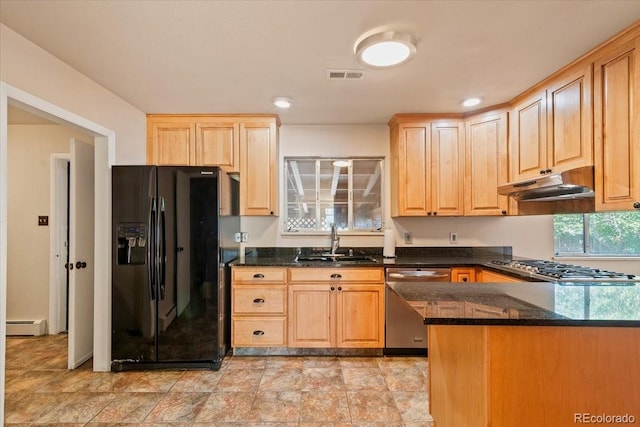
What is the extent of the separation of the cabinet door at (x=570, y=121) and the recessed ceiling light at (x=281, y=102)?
2.18 metres

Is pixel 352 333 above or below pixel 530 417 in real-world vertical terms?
below

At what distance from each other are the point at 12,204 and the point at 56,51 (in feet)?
8.25

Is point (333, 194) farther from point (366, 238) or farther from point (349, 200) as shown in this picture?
point (366, 238)

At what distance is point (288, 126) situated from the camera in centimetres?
345

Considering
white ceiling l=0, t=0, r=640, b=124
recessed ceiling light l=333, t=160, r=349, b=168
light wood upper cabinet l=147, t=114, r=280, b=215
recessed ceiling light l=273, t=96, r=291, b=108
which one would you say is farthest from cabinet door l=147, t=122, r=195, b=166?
recessed ceiling light l=333, t=160, r=349, b=168

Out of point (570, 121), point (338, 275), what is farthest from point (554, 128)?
point (338, 275)

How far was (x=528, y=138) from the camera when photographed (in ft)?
8.55

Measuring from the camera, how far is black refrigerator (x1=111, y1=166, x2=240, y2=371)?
99.3 inches

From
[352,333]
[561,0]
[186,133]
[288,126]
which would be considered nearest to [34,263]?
[186,133]

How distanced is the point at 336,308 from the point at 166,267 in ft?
5.19

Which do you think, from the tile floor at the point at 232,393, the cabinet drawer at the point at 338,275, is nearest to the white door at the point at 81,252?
the tile floor at the point at 232,393

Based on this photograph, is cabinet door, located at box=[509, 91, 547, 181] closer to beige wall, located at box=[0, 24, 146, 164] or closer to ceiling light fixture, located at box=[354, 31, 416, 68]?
ceiling light fixture, located at box=[354, 31, 416, 68]

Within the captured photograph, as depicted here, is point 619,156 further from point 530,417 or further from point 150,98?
point 150,98

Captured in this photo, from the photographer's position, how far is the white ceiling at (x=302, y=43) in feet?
5.13
